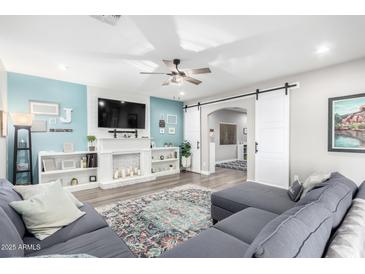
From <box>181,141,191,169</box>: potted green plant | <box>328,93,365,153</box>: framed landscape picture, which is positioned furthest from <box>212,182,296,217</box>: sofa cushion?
<box>181,141,191,169</box>: potted green plant

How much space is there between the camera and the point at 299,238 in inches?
30.4

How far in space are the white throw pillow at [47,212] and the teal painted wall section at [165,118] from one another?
4.08m

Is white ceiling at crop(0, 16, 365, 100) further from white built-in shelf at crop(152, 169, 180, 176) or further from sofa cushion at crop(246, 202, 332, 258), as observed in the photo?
white built-in shelf at crop(152, 169, 180, 176)

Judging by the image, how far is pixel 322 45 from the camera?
2.49 m

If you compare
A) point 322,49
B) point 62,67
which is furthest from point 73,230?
point 322,49

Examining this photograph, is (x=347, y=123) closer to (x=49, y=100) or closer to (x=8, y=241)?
(x=8, y=241)

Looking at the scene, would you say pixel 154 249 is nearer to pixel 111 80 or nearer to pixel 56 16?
pixel 56 16

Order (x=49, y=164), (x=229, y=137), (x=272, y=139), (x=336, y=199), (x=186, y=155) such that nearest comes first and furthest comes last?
(x=336, y=199) < (x=49, y=164) < (x=272, y=139) < (x=186, y=155) < (x=229, y=137)

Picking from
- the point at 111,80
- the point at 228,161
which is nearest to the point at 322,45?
the point at 111,80

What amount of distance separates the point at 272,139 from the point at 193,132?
273cm

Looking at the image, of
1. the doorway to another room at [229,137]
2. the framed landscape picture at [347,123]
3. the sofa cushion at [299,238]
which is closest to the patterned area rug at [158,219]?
the sofa cushion at [299,238]

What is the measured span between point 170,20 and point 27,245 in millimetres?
2422

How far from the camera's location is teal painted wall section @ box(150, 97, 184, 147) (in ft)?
18.8
